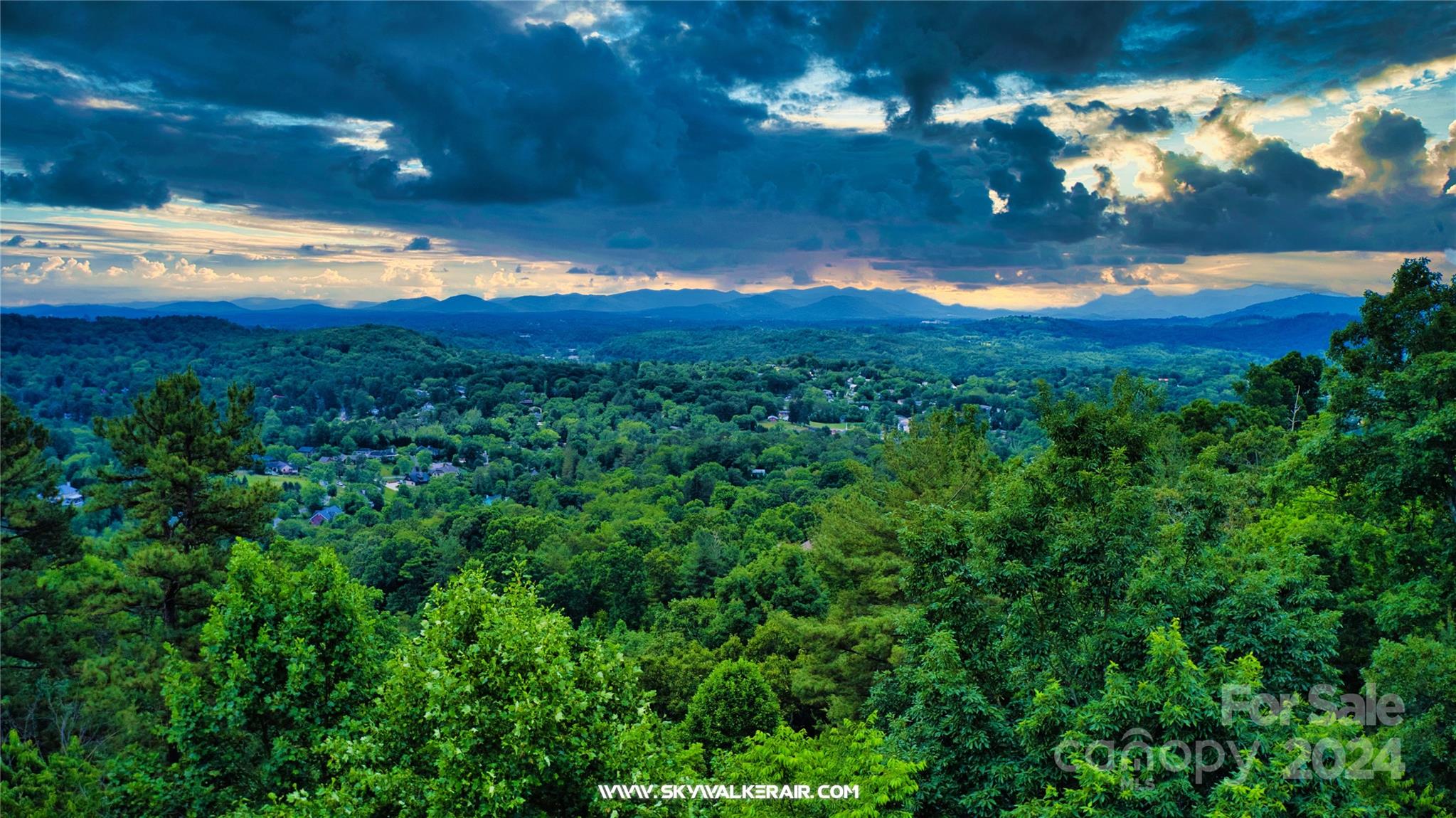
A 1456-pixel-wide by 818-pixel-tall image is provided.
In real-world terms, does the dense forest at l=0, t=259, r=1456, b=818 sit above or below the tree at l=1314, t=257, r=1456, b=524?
below

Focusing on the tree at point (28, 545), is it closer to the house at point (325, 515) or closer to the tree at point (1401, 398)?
the tree at point (1401, 398)

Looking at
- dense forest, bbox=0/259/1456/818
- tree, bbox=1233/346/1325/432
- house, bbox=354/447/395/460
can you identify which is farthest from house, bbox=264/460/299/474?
tree, bbox=1233/346/1325/432

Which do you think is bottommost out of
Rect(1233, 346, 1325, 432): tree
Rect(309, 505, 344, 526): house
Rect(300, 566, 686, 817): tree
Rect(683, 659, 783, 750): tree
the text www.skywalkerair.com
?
Rect(309, 505, 344, 526): house

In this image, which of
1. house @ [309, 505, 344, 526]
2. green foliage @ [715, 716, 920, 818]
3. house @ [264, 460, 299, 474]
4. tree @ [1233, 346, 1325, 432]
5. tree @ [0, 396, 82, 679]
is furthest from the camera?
house @ [264, 460, 299, 474]

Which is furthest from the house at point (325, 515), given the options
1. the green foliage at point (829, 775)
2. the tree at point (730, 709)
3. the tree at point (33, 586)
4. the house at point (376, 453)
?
the green foliage at point (829, 775)

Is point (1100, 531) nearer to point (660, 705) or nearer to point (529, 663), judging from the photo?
point (529, 663)

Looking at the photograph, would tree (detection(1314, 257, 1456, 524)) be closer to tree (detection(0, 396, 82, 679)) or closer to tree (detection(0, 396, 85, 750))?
tree (detection(0, 396, 85, 750))
